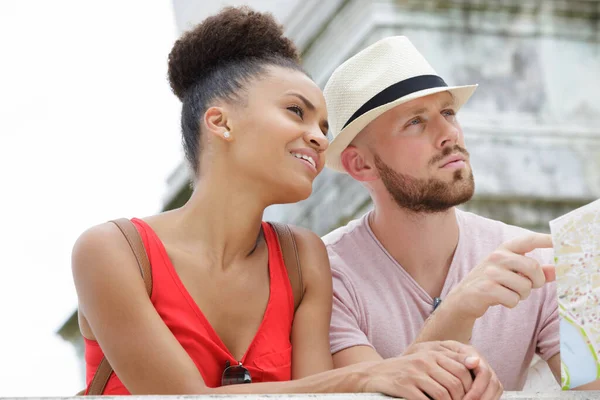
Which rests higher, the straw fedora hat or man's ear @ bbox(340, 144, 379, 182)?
the straw fedora hat

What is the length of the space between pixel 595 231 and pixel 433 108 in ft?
3.73

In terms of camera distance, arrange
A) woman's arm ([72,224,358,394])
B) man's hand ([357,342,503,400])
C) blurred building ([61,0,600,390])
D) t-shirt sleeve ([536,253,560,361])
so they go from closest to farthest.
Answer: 1. man's hand ([357,342,503,400])
2. woman's arm ([72,224,358,394])
3. t-shirt sleeve ([536,253,560,361])
4. blurred building ([61,0,600,390])

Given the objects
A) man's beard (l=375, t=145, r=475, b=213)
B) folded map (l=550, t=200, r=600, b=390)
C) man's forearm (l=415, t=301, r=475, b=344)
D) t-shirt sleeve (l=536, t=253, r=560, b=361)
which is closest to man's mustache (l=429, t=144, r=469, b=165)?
man's beard (l=375, t=145, r=475, b=213)

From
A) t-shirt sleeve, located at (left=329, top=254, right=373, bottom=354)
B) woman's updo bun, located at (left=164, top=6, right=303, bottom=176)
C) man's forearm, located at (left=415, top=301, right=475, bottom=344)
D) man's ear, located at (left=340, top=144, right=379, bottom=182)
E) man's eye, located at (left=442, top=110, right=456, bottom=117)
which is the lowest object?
t-shirt sleeve, located at (left=329, top=254, right=373, bottom=354)

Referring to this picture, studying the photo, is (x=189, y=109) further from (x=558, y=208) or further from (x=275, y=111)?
(x=558, y=208)

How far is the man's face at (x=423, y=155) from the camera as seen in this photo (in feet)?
11.0

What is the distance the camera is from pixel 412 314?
10.9ft

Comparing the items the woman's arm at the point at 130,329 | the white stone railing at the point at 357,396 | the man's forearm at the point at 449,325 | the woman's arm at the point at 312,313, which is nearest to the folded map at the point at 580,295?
the white stone railing at the point at 357,396

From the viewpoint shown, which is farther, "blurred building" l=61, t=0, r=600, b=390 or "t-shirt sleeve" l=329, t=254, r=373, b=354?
"blurred building" l=61, t=0, r=600, b=390

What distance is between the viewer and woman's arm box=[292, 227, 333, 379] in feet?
9.29

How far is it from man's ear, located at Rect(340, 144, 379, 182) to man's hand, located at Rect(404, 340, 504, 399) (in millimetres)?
1193

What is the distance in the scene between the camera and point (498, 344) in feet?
10.7

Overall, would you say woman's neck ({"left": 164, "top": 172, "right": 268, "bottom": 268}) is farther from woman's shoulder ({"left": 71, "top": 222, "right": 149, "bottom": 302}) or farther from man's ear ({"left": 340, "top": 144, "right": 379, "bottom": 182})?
man's ear ({"left": 340, "top": 144, "right": 379, "bottom": 182})

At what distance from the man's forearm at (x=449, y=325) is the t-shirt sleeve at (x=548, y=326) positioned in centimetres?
50
